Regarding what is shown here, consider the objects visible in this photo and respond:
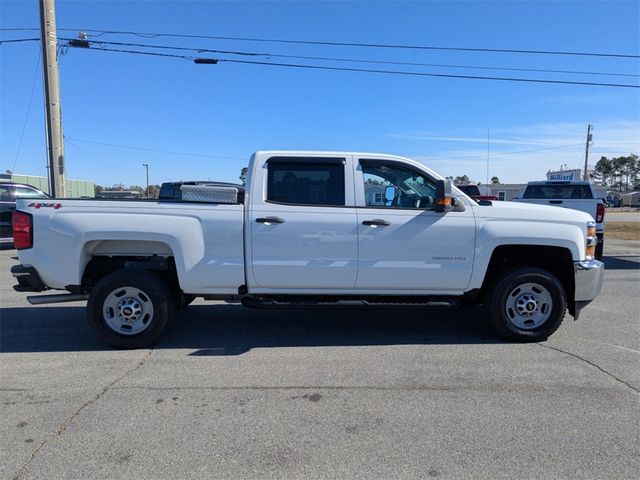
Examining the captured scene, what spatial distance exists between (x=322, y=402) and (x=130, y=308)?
2.52m

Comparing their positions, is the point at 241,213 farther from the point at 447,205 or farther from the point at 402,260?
the point at 447,205

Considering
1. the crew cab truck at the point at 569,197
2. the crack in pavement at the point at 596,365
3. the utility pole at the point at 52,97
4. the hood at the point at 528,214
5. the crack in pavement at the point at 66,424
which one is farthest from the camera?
the utility pole at the point at 52,97

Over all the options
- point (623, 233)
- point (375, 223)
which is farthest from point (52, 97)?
point (623, 233)

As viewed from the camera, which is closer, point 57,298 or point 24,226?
point 24,226

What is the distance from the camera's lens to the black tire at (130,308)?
525 centimetres

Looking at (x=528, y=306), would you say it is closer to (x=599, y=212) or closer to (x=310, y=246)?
(x=310, y=246)

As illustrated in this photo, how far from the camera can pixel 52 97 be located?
15875 millimetres

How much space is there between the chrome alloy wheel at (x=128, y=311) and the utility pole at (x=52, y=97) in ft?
40.8

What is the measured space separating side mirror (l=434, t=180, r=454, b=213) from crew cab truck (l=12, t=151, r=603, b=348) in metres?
0.02

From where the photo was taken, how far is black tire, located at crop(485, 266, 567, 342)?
5.44m

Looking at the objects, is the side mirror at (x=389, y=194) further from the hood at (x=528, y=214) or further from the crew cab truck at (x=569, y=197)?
the crew cab truck at (x=569, y=197)

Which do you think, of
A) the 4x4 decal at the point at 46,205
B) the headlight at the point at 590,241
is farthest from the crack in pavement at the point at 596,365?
the 4x4 decal at the point at 46,205

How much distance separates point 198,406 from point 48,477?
1.18 meters

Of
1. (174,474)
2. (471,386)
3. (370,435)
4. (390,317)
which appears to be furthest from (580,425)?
(390,317)
